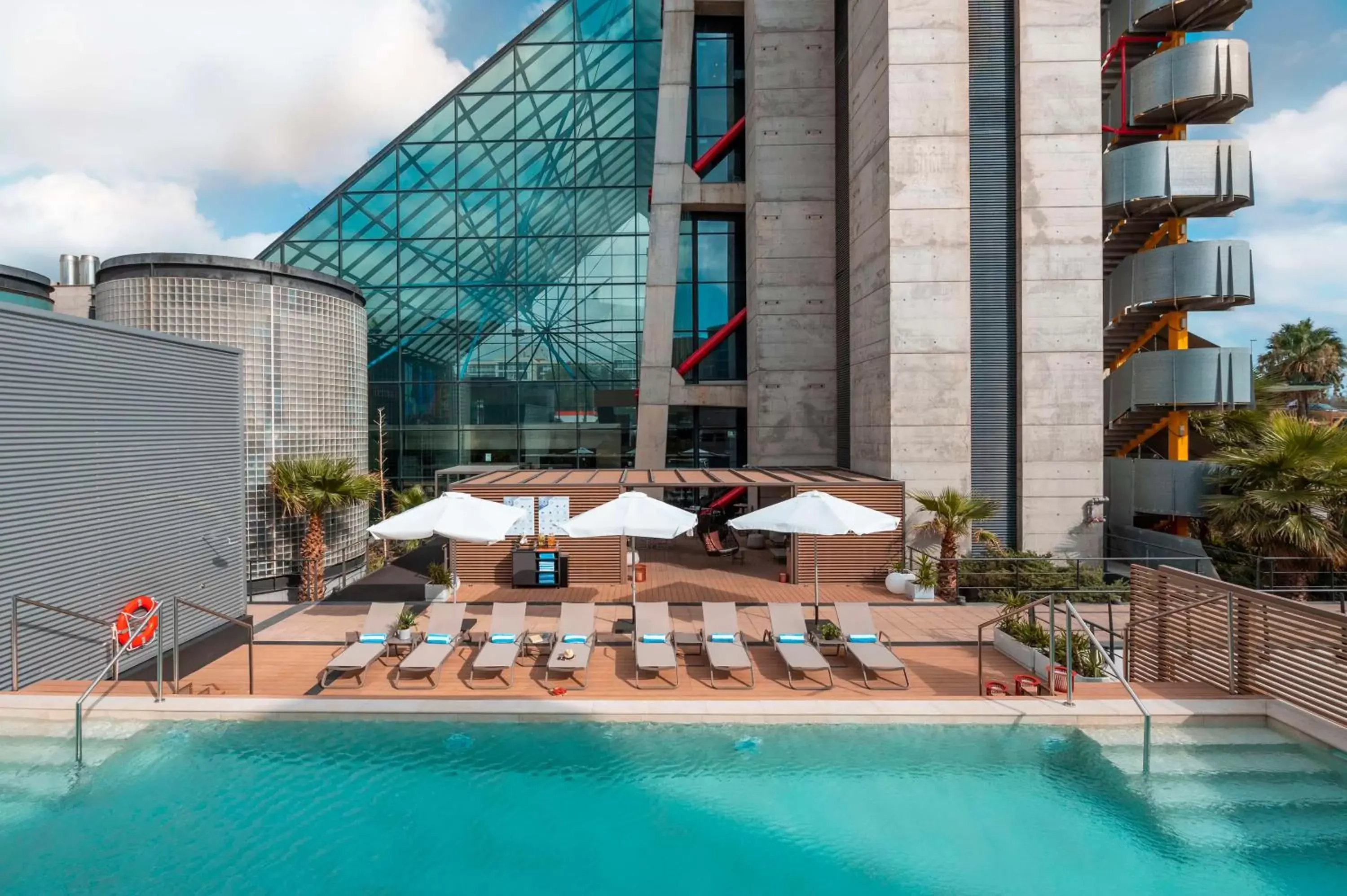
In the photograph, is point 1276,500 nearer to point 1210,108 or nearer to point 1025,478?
point 1025,478

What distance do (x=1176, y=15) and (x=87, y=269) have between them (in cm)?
3279

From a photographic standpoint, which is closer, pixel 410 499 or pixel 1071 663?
pixel 1071 663

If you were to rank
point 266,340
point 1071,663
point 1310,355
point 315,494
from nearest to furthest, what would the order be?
point 1071,663
point 315,494
point 266,340
point 1310,355

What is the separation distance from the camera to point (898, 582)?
13.9 metres

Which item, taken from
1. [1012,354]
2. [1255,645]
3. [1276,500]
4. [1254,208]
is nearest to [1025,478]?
[1012,354]

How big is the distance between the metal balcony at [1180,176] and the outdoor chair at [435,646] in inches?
649

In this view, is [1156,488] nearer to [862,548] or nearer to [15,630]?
[862,548]

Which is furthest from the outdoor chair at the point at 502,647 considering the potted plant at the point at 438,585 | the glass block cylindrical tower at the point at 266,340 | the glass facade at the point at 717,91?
the glass facade at the point at 717,91

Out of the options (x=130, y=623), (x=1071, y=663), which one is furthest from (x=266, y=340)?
(x=1071, y=663)

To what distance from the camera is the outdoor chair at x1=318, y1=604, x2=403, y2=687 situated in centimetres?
896

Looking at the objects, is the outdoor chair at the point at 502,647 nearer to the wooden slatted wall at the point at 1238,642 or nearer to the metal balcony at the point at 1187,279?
the wooden slatted wall at the point at 1238,642

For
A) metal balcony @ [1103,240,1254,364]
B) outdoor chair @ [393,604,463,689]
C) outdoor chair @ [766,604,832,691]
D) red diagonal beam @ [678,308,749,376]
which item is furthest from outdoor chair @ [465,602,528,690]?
metal balcony @ [1103,240,1254,364]

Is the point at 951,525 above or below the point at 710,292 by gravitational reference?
below

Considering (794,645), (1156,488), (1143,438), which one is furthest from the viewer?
(1143,438)
